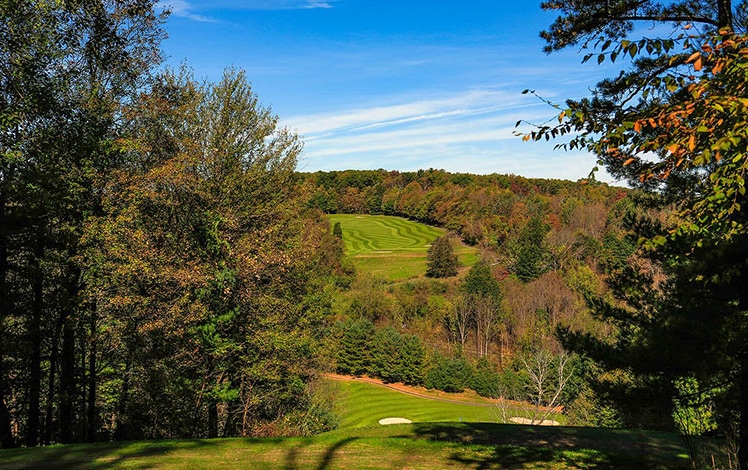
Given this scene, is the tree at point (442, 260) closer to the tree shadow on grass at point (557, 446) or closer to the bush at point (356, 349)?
the bush at point (356, 349)

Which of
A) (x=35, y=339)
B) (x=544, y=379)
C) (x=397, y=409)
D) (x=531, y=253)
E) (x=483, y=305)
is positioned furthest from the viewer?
(x=531, y=253)

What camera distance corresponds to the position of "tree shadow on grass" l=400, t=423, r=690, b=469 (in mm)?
8539

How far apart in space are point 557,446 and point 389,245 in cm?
8933

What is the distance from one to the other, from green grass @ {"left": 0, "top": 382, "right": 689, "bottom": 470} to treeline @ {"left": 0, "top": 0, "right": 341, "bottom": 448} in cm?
468

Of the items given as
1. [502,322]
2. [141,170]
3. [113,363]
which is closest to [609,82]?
[141,170]

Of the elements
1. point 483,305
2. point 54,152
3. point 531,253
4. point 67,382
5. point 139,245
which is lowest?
point 483,305

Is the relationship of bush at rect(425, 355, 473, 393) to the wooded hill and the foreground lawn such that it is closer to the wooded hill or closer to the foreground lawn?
the wooded hill

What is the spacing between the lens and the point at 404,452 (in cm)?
924

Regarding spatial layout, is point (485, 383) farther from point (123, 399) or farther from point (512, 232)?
point (512, 232)

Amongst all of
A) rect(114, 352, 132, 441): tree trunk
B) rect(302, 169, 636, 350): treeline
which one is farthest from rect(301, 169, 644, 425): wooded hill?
rect(114, 352, 132, 441): tree trunk

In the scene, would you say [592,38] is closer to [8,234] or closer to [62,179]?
[62,179]

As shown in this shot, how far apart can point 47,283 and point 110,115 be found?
4.80 m

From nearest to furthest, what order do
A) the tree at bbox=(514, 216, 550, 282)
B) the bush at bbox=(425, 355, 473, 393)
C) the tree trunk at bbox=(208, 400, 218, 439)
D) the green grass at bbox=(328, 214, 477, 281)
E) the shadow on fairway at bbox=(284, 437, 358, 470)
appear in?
the shadow on fairway at bbox=(284, 437, 358, 470) → the tree trunk at bbox=(208, 400, 218, 439) → the bush at bbox=(425, 355, 473, 393) → the tree at bbox=(514, 216, 550, 282) → the green grass at bbox=(328, 214, 477, 281)

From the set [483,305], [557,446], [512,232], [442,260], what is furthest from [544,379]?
[512,232]
